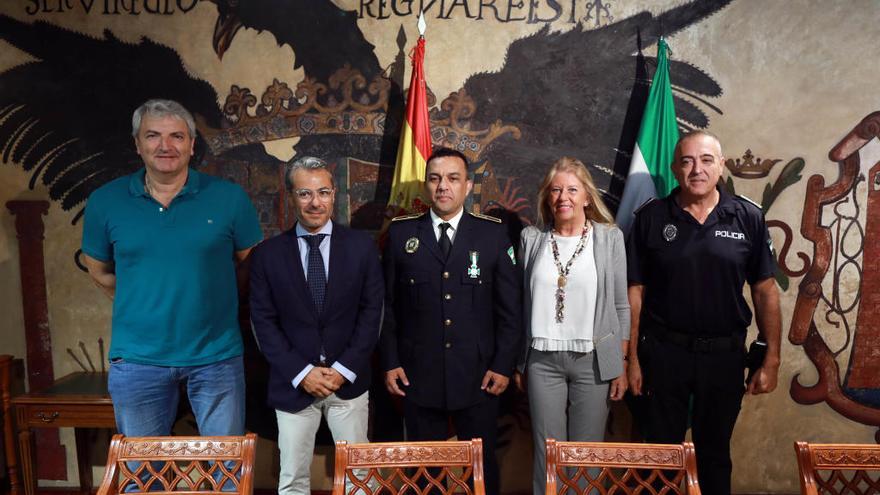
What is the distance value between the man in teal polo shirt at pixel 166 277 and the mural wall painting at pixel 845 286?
113 inches

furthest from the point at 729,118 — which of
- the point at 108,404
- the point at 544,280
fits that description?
the point at 108,404

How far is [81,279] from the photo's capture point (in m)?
3.25

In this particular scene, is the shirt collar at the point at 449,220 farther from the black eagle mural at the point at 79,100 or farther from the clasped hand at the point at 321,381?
the black eagle mural at the point at 79,100

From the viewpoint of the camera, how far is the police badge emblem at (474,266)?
2471 millimetres

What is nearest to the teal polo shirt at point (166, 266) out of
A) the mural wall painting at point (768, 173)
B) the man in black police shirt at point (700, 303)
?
the man in black police shirt at point (700, 303)

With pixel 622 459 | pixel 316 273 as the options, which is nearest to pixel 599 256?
pixel 622 459

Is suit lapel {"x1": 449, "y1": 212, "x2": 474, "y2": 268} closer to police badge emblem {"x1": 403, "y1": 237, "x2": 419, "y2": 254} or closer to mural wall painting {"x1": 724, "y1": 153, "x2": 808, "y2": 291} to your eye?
police badge emblem {"x1": 403, "y1": 237, "x2": 419, "y2": 254}

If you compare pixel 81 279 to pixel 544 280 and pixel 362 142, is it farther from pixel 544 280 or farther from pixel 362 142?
pixel 544 280

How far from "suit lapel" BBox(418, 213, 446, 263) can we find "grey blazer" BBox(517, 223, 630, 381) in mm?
359

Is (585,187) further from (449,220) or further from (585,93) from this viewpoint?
(585,93)

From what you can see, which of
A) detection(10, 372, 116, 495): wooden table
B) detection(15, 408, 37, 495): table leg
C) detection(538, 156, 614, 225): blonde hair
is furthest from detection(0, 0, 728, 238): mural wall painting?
detection(15, 408, 37, 495): table leg

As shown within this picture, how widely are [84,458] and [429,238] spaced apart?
2.33 metres

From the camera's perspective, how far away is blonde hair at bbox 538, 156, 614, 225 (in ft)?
8.19

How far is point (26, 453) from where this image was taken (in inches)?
114
